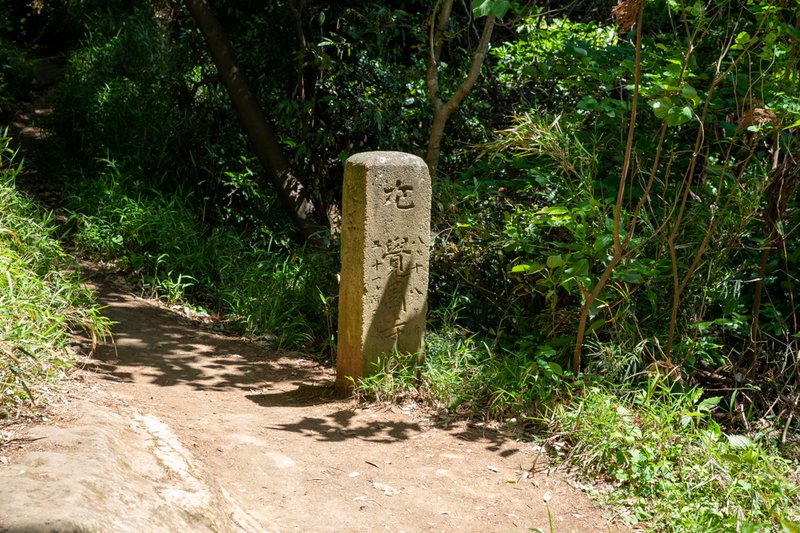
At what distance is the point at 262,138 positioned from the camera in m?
8.35

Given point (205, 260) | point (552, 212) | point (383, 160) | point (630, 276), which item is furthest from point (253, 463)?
point (205, 260)

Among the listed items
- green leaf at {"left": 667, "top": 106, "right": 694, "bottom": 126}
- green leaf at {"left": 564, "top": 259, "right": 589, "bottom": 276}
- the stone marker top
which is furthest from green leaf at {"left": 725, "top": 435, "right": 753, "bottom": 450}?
the stone marker top

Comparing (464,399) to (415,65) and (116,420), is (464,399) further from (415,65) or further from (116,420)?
(415,65)

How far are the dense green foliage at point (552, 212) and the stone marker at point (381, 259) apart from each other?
0.26m

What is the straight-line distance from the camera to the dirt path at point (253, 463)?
132 inches

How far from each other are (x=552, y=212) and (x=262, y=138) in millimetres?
3919

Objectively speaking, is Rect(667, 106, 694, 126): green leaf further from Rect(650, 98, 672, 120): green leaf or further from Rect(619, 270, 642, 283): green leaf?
Rect(619, 270, 642, 283): green leaf

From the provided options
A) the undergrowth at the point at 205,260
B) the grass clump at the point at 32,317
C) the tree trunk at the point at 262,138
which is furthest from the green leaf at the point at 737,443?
the tree trunk at the point at 262,138

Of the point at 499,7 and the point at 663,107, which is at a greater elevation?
the point at 499,7

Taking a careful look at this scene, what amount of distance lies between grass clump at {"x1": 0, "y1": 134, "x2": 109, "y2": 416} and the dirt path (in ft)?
0.83

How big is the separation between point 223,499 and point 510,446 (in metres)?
1.92

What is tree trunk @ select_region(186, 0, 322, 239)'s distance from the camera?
8281mm

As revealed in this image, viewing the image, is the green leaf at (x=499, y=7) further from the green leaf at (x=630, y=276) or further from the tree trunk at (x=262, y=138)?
the tree trunk at (x=262, y=138)

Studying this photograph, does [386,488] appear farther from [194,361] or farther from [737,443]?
[194,361]
